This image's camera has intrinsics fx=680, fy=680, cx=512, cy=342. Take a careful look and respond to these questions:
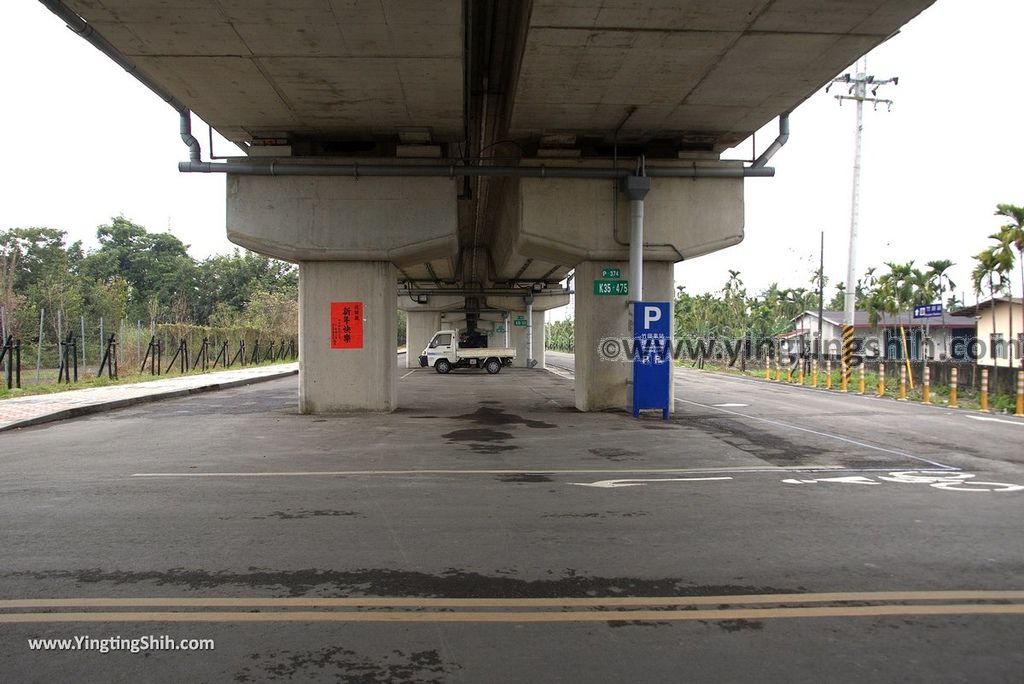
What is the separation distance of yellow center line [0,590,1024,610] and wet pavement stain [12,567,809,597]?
0.07 meters

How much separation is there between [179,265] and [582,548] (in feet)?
Answer: 200

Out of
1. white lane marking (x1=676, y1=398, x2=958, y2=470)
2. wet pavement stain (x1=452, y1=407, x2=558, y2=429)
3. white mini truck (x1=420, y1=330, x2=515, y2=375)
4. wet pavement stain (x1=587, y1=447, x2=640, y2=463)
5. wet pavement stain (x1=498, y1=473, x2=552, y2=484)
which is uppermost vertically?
white mini truck (x1=420, y1=330, x2=515, y2=375)

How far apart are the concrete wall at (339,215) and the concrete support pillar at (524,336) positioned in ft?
87.5

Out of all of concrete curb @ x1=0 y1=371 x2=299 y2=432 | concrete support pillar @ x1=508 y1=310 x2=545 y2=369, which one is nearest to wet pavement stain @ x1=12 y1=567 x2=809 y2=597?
concrete curb @ x1=0 y1=371 x2=299 y2=432

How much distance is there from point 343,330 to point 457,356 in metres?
21.5

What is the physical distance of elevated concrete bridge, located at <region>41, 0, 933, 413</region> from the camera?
9.37 metres

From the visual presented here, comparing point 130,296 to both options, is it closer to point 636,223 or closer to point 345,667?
point 636,223

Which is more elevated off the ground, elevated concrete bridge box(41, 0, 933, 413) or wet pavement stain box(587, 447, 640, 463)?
elevated concrete bridge box(41, 0, 933, 413)

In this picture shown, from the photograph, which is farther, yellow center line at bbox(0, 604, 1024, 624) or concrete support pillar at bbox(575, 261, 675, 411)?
concrete support pillar at bbox(575, 261, 675, 411)

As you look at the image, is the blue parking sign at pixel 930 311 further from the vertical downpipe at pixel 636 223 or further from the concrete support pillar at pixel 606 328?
the vertical downpipe at pixel 636 223

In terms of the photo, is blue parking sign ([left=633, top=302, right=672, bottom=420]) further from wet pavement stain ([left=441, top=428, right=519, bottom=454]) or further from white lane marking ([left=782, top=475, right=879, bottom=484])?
white lane marking ([left=782, top=475, right=879, bottom=484])

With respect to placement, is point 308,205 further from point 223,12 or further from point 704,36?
point 704,36

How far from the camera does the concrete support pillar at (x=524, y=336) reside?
46.4m

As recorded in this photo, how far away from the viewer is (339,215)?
15.2m
